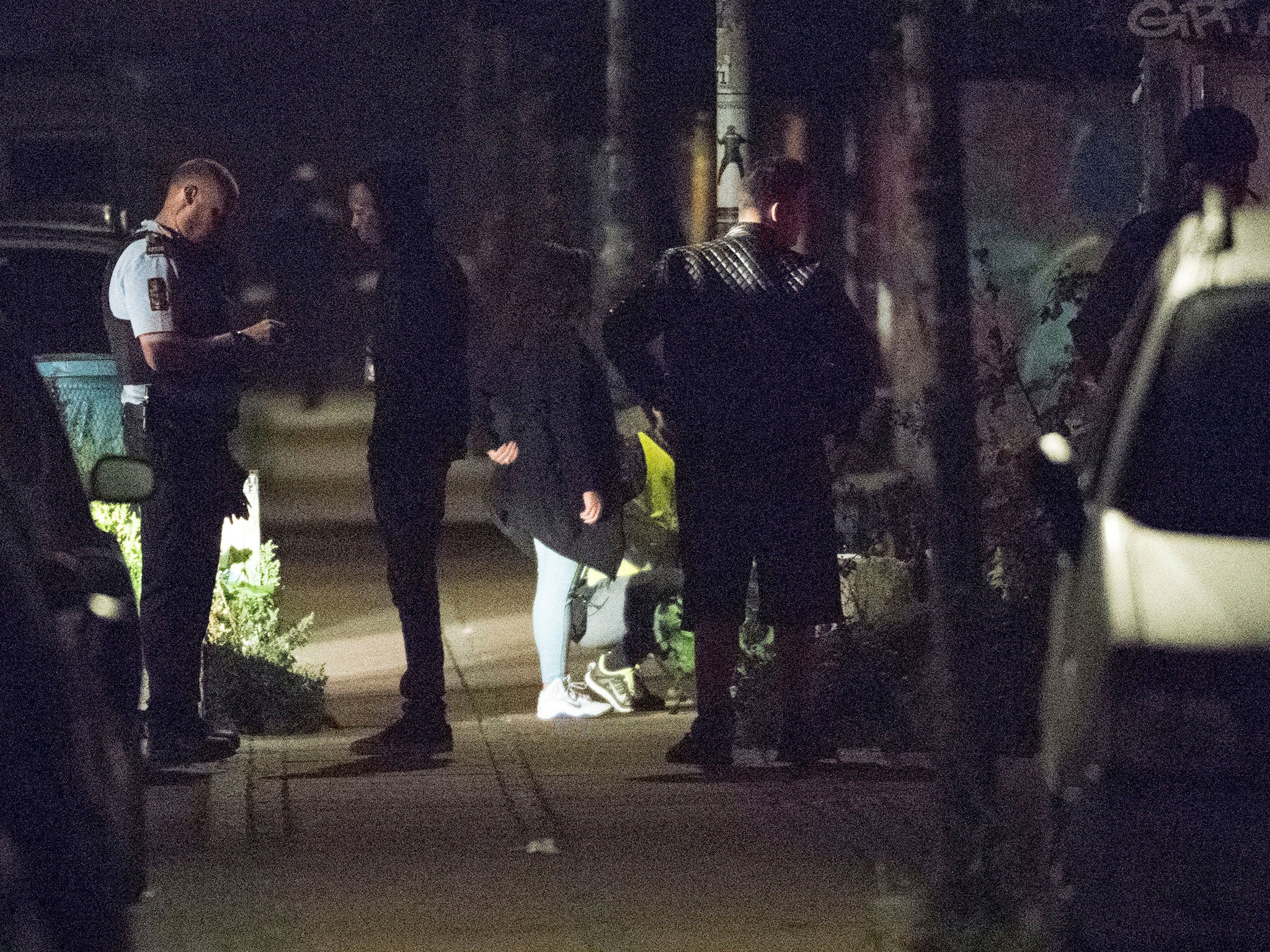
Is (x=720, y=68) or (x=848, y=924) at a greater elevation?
(x=720, y=68)

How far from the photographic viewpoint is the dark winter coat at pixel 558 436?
930cm

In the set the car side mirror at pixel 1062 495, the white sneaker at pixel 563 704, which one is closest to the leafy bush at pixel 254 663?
the white sneaker at pixel 563 704

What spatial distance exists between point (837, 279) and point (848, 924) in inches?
117

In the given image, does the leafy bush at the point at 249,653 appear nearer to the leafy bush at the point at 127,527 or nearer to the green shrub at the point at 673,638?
the leafy bush at the point at 127,527

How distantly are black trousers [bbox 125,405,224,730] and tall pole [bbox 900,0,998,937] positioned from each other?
10.5 feet

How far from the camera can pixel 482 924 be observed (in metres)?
6.23

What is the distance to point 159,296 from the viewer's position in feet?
27.4

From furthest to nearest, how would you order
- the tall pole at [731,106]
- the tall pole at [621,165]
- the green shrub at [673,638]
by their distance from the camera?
the tall pole at [621,165], the tall pole at [731,106], the green shrub at [673,638]

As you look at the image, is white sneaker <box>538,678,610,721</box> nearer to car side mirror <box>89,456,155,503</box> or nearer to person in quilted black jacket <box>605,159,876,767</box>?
person in quilted black jacket <box>605,159,876,767</box>

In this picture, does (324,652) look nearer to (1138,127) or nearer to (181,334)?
(181,334)

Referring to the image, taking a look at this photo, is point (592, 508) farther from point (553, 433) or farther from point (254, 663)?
point (254, 663)

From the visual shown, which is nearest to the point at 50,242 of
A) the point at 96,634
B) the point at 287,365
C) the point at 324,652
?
the point at 324,652

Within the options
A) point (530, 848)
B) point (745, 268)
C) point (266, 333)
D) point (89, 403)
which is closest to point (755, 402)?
point (745, 268)

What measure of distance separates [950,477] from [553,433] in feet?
11.4
